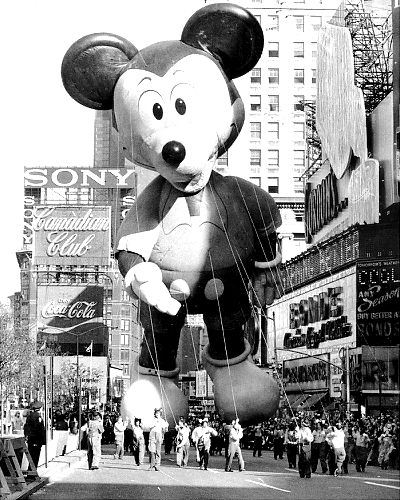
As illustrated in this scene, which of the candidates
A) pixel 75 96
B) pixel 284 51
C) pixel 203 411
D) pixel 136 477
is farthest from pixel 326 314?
pixel 75 96

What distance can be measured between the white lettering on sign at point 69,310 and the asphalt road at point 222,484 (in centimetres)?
4824

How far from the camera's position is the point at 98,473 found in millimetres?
18531

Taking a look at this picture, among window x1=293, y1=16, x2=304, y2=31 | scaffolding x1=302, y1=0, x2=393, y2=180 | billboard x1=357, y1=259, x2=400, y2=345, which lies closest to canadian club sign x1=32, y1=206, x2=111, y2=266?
scaffolding x1=302, y1=0, x2=393, y2=180

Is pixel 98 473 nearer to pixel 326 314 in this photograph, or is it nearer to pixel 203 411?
pixel 203 411

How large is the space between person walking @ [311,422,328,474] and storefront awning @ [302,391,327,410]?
9.90 feet

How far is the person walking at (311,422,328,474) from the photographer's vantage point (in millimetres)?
11553

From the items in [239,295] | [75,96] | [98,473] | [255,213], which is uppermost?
[75,96]

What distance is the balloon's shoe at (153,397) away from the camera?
39.2 feet

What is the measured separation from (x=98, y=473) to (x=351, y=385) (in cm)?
452

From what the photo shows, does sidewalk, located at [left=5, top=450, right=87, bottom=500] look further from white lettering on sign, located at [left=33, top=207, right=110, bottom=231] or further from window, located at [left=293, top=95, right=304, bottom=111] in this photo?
white lettering on sign, located at [left=33, top=207, right=110, bottom=231]

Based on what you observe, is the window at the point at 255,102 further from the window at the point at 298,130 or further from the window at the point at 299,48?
the window at the point at 298,130

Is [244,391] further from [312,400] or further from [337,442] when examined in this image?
[312,400]

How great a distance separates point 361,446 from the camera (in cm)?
1341

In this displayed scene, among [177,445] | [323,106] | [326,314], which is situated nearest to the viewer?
[177,445]
